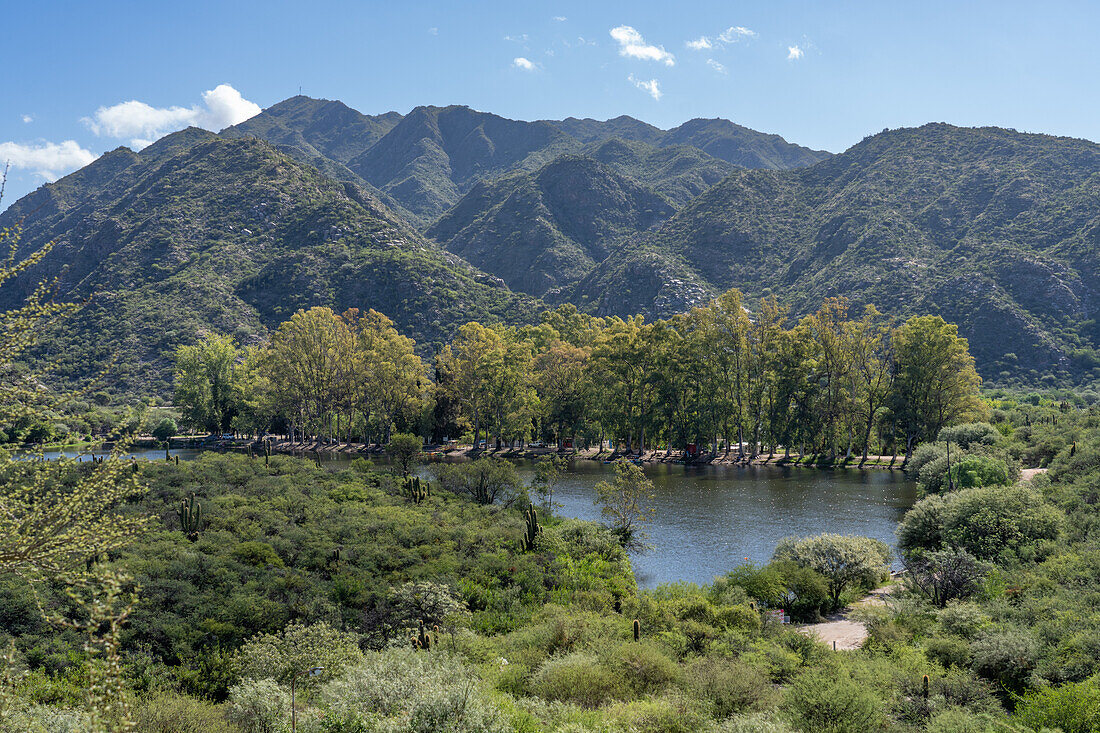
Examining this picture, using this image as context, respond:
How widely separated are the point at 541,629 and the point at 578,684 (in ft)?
14.8

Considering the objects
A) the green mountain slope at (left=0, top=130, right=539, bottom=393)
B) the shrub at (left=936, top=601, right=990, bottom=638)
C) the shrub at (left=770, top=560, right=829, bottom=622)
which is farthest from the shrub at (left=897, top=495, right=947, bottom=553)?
the green mountain slope at (left=0, top=130, right=539, bottom=393)

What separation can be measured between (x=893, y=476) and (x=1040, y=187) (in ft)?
349

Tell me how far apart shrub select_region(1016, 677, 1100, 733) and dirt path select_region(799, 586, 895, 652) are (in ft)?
22.3

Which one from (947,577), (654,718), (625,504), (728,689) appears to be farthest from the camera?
(625,504)

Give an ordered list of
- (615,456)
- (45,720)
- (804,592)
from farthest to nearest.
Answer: (615,456), (804,592), (45,720)

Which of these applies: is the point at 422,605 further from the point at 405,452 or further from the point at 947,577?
the point at 405,452

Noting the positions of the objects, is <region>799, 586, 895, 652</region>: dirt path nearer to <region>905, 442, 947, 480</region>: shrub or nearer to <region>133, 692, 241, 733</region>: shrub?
<region>133, 692, 241, 733</region>: shrub

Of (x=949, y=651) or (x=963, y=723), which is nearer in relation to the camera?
(x=963, y=723)

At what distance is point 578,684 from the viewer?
17.0 metres

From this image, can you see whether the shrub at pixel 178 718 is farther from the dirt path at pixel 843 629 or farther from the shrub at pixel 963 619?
the shrub at pixel 963 619

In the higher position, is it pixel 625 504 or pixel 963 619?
pixel 963 619

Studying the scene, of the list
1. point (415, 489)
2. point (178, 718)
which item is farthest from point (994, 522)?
point (178, 718)

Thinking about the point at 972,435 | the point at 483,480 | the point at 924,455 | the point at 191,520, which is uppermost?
the point at 972,435

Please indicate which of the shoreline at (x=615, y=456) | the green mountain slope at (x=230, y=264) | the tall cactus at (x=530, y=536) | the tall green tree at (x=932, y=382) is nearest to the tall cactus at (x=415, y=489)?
the tall cactus at (x=530, y=536)
